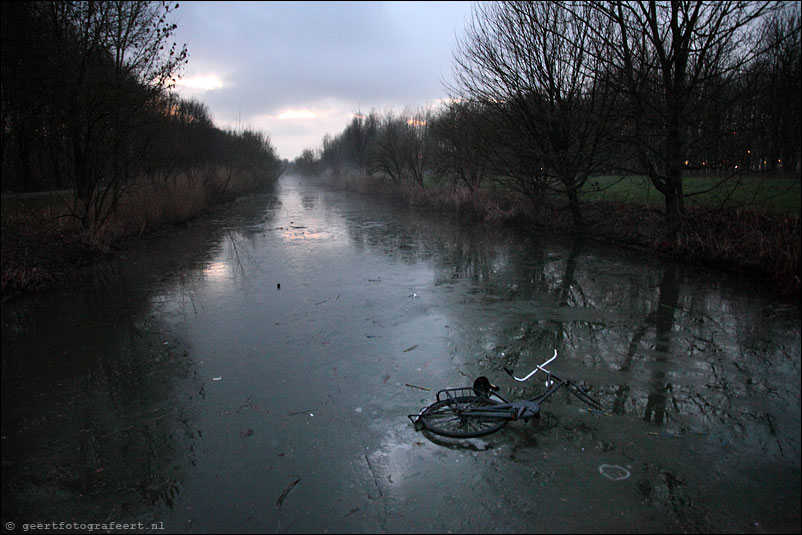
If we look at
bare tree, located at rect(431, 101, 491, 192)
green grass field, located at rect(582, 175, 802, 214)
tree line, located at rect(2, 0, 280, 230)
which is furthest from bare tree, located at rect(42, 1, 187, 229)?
green grass field, located at rect(582, 175, 802, 214)

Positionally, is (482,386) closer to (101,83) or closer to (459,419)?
(459,419)

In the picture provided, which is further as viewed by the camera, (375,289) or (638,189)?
(638,189)

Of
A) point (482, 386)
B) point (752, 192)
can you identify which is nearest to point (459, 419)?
point (482, 386)

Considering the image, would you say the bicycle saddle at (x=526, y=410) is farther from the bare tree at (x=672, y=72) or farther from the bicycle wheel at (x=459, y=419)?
the bare tree at (x=672, y=72)

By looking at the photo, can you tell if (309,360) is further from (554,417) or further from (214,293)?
(214,293)

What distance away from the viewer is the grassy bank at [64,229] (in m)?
8.72

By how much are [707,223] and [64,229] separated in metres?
14.2

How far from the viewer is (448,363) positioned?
16.1ft

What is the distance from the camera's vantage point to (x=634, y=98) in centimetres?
1070

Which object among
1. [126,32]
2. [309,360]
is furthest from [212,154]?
[309,360]

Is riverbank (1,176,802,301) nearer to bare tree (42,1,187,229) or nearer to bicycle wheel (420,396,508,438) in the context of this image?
bare tree (42,1,187,229)

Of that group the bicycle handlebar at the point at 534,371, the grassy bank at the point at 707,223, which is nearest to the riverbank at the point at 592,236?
the grassy bank at the point at 707,223

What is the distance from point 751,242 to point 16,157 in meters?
22.2

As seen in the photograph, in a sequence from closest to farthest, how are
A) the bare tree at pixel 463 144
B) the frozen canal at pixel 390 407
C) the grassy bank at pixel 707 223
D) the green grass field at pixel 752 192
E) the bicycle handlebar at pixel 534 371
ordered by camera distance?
the frozen canal at pixel 390 407
the bicycle handlebar at pixel 534 371
the grassy bank at pixel 707 223
the green grass field at pixel 752 192
the bare tree at pixel 463 144
